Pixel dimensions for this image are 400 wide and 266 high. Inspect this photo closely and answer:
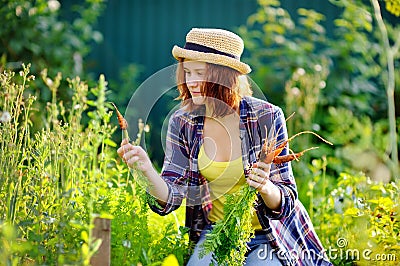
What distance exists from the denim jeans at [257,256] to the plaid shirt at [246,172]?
0.03m

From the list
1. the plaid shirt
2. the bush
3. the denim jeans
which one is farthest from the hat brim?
the denim jeans

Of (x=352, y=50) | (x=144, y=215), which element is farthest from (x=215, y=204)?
(x=352, y=50)

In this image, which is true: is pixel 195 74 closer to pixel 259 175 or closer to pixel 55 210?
pixel 259 175

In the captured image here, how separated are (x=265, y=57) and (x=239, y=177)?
3308 mm

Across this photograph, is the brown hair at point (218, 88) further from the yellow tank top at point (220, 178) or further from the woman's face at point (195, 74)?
the yellow tank top at point (220, 178)

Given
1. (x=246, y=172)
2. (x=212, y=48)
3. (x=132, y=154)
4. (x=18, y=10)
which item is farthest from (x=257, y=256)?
(x=18, y=10)

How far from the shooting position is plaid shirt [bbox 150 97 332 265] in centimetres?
255

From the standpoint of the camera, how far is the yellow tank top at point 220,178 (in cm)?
261

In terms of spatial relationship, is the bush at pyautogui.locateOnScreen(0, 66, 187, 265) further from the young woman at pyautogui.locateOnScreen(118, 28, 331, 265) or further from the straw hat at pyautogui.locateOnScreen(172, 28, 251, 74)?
the straw hat at pyautogui.locateOnScreen(172, 28, 251, 74)

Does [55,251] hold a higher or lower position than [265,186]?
lower

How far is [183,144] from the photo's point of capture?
273cm

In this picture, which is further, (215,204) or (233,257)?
(215,204)

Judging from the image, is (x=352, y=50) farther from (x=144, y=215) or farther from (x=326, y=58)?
(x=144, y=215)

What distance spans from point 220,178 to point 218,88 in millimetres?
341
